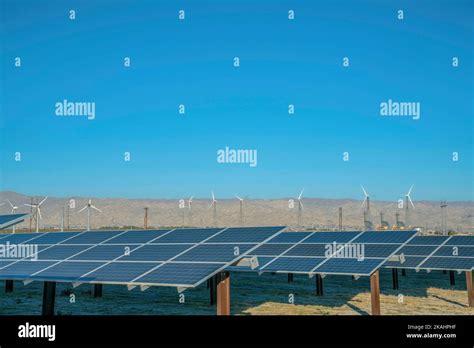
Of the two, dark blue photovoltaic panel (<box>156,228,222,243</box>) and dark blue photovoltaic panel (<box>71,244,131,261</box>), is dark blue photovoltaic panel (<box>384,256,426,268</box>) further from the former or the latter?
dark blue photovoltaic panel (<box>71,244,131,261</box>)

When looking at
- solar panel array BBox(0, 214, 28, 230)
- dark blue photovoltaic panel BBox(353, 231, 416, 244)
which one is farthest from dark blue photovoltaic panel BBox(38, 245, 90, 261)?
dark blue photovoltaic panel BBox(353, 231, 416, 244)

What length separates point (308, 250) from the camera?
32094mm

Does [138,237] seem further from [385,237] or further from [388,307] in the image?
[385,237]

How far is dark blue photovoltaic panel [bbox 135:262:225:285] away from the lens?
59.0 feet

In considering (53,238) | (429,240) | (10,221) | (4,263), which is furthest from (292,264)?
(10,221)

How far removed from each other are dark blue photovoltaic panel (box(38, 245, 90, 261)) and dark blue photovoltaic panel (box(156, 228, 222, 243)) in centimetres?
480

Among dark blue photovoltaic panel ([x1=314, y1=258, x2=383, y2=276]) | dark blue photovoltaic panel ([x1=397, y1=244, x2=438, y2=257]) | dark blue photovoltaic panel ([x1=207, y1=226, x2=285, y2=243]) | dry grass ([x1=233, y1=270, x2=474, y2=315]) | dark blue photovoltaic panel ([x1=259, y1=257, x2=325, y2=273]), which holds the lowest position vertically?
dry grass ([x1=233, y1=270, x2=474, y2=315])

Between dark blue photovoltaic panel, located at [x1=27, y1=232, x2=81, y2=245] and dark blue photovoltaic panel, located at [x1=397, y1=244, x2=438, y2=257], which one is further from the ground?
dark blue photovoltaic panel, located at [x1=27, y1=232, x2=81, y2=245]

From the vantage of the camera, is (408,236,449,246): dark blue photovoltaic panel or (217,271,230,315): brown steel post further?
(408,236,449,246): dark blue photovoltaic panel

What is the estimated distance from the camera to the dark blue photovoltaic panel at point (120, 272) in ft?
64.8

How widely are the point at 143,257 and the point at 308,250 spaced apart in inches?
529

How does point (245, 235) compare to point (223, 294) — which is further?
point (245, 235)

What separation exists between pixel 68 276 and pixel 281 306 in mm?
13058
